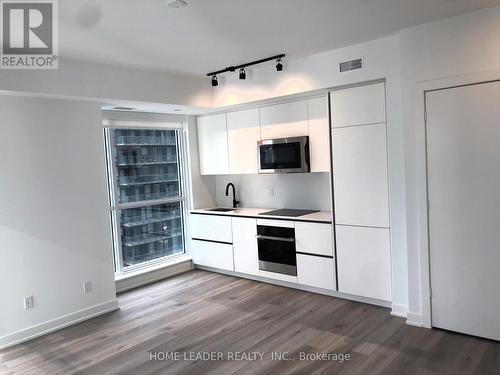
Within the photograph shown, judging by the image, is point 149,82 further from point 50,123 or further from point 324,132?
point 324,132

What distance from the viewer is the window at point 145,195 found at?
5.11 m

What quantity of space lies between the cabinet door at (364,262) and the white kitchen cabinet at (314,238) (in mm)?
119

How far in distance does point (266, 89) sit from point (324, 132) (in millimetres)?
866

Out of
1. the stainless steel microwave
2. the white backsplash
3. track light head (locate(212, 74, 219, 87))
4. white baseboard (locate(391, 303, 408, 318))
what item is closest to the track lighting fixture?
track light head (locate(212, 74, 219, 87))

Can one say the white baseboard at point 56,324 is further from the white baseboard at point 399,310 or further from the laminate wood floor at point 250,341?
the white baseboard at point 399,310

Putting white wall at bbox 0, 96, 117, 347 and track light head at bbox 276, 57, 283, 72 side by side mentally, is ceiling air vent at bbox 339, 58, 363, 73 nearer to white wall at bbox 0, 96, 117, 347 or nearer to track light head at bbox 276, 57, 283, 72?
track light head at bbox 276, 57, 283, 72

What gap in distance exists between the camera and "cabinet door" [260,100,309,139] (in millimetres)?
4613

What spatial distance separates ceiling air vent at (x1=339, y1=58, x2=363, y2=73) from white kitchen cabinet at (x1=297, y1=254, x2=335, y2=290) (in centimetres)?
200

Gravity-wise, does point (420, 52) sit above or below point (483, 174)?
above

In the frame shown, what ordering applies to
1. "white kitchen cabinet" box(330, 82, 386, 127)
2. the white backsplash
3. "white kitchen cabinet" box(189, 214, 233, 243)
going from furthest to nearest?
"white kitchen cabinet" box(189, 214, 233, 243) < the white backsplash < "white kitchen cabinet" box(330, 82, 386, 127)

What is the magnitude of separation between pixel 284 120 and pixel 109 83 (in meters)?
2.00

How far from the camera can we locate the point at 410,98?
3.52 meters

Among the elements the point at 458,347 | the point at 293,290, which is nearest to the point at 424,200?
the point at 458,347

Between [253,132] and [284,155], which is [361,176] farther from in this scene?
[253,132]
